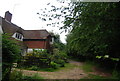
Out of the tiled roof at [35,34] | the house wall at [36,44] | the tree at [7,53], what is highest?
the tiled roof at [35,34]

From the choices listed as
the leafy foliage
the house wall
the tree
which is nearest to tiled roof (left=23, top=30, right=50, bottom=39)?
the house wall

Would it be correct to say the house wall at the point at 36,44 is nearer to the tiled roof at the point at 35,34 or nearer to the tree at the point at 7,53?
the tiled roof at the point at 35,34

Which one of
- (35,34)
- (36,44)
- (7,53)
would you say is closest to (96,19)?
(7,53)

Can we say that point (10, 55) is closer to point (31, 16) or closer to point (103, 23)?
point (31, 16)

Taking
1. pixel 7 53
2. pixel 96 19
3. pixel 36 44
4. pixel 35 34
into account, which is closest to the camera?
pixel 7 53

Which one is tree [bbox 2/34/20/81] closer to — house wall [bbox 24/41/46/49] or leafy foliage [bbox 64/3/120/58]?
leafy foliage [bbox 64/3/120/58]

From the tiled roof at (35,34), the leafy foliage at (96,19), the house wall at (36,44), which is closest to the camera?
the leafy foliage at (96,19)

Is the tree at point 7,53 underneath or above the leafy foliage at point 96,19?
underneath

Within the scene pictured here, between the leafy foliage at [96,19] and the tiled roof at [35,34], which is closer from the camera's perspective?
the leafy foliage at [96,19]

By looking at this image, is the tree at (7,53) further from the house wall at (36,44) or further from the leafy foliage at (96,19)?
the house wall at (36,44)

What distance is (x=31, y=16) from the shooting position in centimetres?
511

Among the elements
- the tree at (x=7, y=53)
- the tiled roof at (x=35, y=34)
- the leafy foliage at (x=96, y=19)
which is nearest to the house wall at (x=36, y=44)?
the tiled roof at (x=35, y=34)

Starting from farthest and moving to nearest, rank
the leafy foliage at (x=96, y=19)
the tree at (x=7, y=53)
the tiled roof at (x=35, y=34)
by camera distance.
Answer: the tiled roof at (x=35, y=34) → the leafy foliage at (x=96, y=19) → the tree at (x=7, y=53)

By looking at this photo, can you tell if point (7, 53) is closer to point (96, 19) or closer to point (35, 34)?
point (96, 19)
